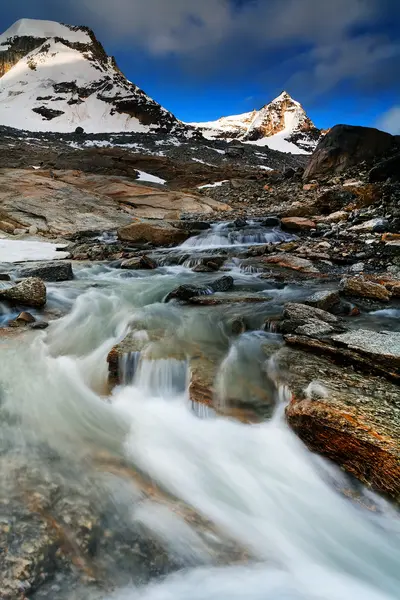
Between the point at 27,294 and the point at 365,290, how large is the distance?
483cm

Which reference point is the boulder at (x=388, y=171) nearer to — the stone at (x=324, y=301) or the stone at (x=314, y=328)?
the stone at (x=324, y=301)

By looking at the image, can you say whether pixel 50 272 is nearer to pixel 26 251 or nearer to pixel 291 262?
pixel 26 251

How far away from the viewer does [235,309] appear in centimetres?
502

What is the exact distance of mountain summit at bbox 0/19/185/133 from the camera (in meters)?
79.8

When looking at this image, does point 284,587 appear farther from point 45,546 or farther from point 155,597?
point 45,546

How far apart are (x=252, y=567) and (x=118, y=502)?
842 mm

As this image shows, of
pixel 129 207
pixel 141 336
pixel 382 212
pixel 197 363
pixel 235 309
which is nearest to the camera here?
pixel 197 363

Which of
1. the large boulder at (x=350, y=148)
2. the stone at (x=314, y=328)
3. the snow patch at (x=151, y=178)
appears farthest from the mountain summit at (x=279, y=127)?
the stone at (x=314, y=328)

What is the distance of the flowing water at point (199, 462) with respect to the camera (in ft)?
6.23

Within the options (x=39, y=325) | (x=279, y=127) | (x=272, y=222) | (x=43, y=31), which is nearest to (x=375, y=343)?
(x=39, y=325)

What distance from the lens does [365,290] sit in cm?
522

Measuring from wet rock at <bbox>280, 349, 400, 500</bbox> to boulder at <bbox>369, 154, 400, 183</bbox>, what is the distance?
1232 cm

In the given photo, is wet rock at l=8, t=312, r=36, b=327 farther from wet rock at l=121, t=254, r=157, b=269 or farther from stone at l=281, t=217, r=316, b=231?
stone at l=281, t=217, r=316, b=231

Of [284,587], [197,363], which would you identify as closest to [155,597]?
[284,587]
